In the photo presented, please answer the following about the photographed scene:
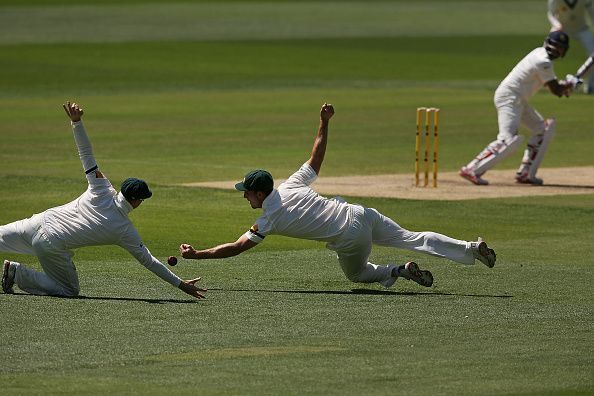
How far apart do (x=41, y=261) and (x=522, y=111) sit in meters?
11.0

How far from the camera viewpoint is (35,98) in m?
36.1

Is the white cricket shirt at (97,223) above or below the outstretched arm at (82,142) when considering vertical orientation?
below

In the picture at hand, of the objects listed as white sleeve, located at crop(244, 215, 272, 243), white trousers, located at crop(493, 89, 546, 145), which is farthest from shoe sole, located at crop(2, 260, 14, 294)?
white trousers, located at crop(493, 89, 546, 145)

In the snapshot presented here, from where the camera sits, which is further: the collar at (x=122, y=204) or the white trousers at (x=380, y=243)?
the white trousers at (x=380, y=243)

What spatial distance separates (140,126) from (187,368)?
20.2 metres

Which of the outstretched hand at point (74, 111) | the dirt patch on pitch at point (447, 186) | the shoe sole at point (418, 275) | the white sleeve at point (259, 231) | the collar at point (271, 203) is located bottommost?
the dirt patch on pitch at point (447, 186)

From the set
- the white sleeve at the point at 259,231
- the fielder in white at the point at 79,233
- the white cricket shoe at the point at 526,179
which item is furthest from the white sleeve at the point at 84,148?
the white cricket shoe at the point at 526,179

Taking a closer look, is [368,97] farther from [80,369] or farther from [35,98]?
[80,369]

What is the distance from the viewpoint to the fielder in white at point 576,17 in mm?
37344

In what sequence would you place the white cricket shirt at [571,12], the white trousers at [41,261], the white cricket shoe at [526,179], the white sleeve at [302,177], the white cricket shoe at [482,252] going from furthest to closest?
the white cricket shirt at [571,12]
the white cricket shoe at [526,179]
the white cricket shoe at [482,252]
the white sleeve at [302,177]
the white trousers at [41,261]

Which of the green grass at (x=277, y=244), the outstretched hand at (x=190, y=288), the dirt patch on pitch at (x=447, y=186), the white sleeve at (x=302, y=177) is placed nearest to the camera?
the green grass at (x=277, y=244)

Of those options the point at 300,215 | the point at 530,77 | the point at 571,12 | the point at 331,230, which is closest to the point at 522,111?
the point at 530,77

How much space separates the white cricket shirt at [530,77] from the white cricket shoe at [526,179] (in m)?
1.13

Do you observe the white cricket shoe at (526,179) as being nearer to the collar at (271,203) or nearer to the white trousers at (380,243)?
the white trousers at (380,243)
